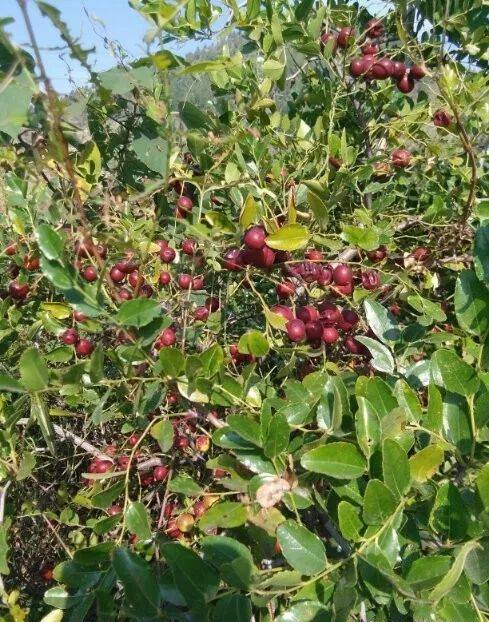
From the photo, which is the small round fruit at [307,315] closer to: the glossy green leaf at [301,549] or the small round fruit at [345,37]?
the glossy green leaf at [301,549]

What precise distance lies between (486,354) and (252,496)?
1.11 feet

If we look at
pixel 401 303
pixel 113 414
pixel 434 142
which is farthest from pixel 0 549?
pixel 434 142

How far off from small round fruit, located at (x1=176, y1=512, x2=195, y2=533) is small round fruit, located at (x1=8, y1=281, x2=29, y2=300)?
0.52 m

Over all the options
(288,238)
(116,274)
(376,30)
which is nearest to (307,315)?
(288,238)

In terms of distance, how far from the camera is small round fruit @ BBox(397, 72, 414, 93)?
1415 millimetres

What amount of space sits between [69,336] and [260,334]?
15.7 inches

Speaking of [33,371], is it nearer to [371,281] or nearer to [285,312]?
[285,312]

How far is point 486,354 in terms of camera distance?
2.51 ft

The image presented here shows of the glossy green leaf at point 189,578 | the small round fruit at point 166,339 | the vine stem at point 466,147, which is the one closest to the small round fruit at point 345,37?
the vine stem at point 466,147

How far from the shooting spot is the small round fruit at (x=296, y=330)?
922mm

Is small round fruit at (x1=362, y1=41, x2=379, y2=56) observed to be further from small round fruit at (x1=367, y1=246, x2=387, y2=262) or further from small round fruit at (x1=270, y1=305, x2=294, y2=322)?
small round fruit at (x1=270, y1=305, x2=294, y2=322)

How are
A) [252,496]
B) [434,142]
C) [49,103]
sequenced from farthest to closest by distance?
[434,142] < [252,496] < [49,103]

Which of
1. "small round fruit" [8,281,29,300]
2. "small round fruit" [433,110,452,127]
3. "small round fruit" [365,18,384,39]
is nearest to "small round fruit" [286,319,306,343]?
"small round fruit" [8,281,29,300]

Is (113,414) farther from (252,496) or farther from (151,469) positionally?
(252,496)
